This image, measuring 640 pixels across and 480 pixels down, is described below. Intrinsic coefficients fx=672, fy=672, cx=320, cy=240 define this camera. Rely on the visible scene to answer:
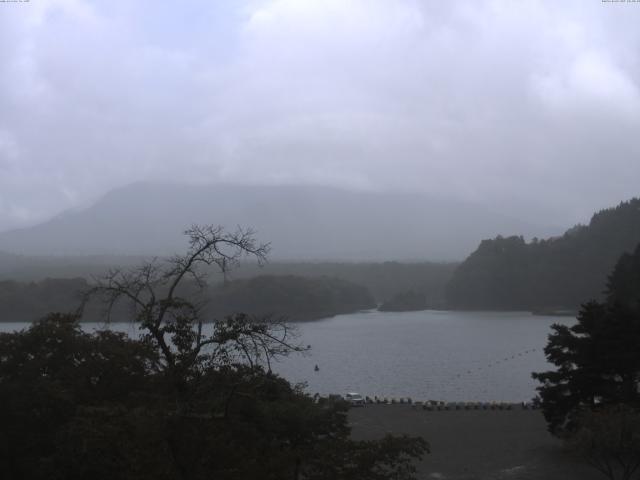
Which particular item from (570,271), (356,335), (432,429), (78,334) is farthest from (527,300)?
(78,334)

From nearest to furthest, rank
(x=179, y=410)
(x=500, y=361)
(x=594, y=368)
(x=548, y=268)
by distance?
(x=179, y=410), (x=594, y=368), (x=500, y=361), (x=548, y=268)

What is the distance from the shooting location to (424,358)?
31641 millimetres

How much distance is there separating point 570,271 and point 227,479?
60.1 metres

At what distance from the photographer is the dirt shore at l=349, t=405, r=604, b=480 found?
37.0ft

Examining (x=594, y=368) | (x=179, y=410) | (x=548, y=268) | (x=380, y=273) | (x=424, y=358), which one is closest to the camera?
(x=179, y=410)

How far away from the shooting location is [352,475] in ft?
17.3

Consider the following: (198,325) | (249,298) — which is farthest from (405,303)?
(198,325)

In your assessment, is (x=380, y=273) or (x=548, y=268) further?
(x=380, y=273)

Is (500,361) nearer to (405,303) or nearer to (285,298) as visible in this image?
(285,298)

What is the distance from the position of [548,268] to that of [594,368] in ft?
168

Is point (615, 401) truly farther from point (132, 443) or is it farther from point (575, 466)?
point (132, 443)

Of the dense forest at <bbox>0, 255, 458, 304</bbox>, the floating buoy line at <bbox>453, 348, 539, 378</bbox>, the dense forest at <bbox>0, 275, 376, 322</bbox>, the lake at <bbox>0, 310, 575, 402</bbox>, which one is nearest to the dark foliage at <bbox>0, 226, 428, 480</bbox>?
the lake at <bbox>0, 310, 575, 402</bbox>

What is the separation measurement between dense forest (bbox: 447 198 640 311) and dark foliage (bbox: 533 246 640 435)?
4727 cm

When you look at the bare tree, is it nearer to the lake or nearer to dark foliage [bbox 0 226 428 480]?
dark foliage [bbox 0 226 428 480]
